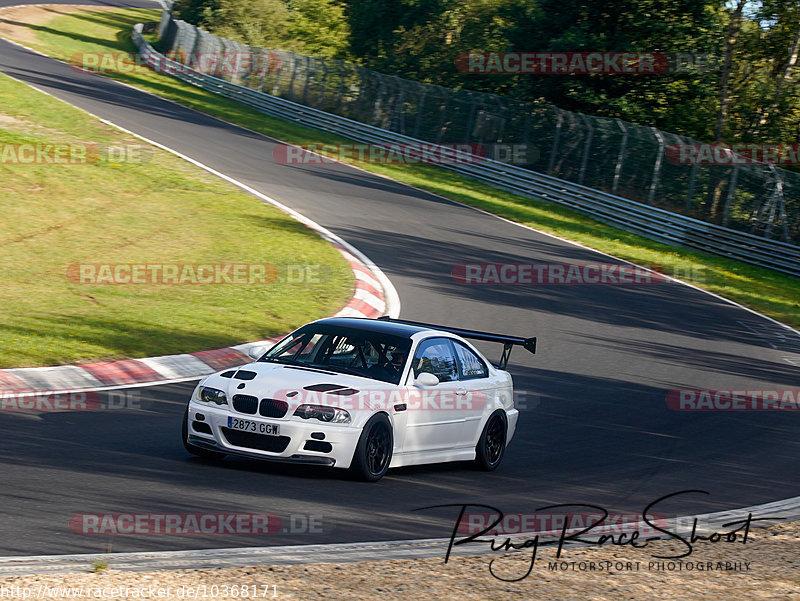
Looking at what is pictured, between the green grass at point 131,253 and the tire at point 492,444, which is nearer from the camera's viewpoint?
the tire at point 492,444

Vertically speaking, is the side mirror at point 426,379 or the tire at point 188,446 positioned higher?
the side mirror at point 426,379

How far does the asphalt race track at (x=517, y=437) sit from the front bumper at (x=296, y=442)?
23cm

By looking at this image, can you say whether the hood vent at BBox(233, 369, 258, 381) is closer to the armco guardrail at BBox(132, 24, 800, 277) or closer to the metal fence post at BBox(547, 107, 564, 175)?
the armco guardrail at BBox(132, 24, 800, 277)

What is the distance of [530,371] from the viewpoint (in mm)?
14758

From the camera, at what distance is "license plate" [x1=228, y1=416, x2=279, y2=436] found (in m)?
8.44

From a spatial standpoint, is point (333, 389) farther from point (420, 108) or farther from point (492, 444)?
point (420, 108)

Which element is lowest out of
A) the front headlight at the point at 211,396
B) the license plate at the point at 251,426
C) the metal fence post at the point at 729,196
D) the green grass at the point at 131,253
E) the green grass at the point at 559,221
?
the green grass at the point at 131,253

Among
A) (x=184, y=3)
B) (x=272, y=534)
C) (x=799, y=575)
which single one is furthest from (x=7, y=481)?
(x=184, y=3)

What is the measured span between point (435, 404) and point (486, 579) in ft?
11.2

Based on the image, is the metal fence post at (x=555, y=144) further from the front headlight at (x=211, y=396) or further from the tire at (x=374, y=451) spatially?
the front headlight at (x=211, y=396)

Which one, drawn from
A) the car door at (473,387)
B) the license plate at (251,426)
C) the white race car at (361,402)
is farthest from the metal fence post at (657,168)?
the license plate at (251,426)

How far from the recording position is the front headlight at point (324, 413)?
8492 mm

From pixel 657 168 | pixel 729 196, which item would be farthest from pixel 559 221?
pixel 729 196

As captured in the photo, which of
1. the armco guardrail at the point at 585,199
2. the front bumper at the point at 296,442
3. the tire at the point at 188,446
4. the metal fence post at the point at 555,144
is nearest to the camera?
the front bumper at the point at 296,442
